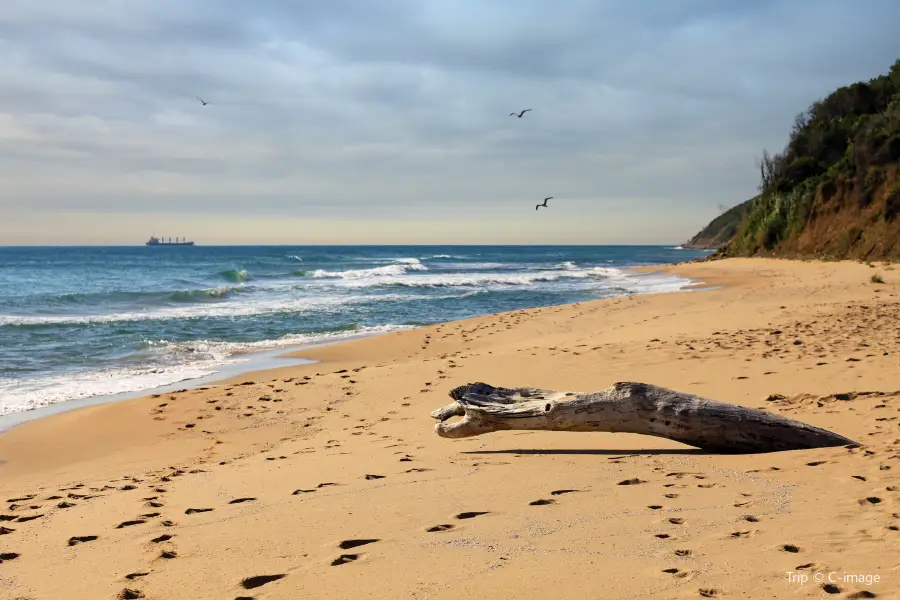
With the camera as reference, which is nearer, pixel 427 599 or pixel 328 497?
pixel 427 599

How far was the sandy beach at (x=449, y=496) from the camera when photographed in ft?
10.1

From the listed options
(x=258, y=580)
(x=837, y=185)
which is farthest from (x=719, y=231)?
(x=258, y=580)

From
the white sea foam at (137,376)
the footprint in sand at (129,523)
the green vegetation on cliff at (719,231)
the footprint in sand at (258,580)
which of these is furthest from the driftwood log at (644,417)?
the green vegetation on cliff at (719,231)

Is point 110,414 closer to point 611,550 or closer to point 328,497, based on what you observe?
point 328,497

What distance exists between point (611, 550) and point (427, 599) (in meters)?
0.97

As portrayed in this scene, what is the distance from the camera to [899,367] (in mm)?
7664

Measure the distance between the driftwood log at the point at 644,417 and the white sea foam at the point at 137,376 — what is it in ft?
22.9

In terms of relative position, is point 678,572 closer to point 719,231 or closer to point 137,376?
point 137,376

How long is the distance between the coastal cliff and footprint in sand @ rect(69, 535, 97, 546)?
30652 mm

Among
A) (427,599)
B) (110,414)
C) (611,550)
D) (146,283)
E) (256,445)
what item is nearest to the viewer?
(427,599)

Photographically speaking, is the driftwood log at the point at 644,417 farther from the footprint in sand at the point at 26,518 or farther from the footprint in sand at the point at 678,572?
the footprint in sand at the point at 26,518

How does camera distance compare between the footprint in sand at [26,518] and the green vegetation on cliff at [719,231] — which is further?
the green vegetation on cliff at [719,231]

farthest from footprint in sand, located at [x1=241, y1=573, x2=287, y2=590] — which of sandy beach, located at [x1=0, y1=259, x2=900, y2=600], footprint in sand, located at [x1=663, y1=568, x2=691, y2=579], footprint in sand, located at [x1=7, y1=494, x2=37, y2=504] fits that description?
footprint in sand, located at [x1=7, y1=494, x2=37, y2=504]

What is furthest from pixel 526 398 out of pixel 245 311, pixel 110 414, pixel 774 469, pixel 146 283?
pixel 146 283
